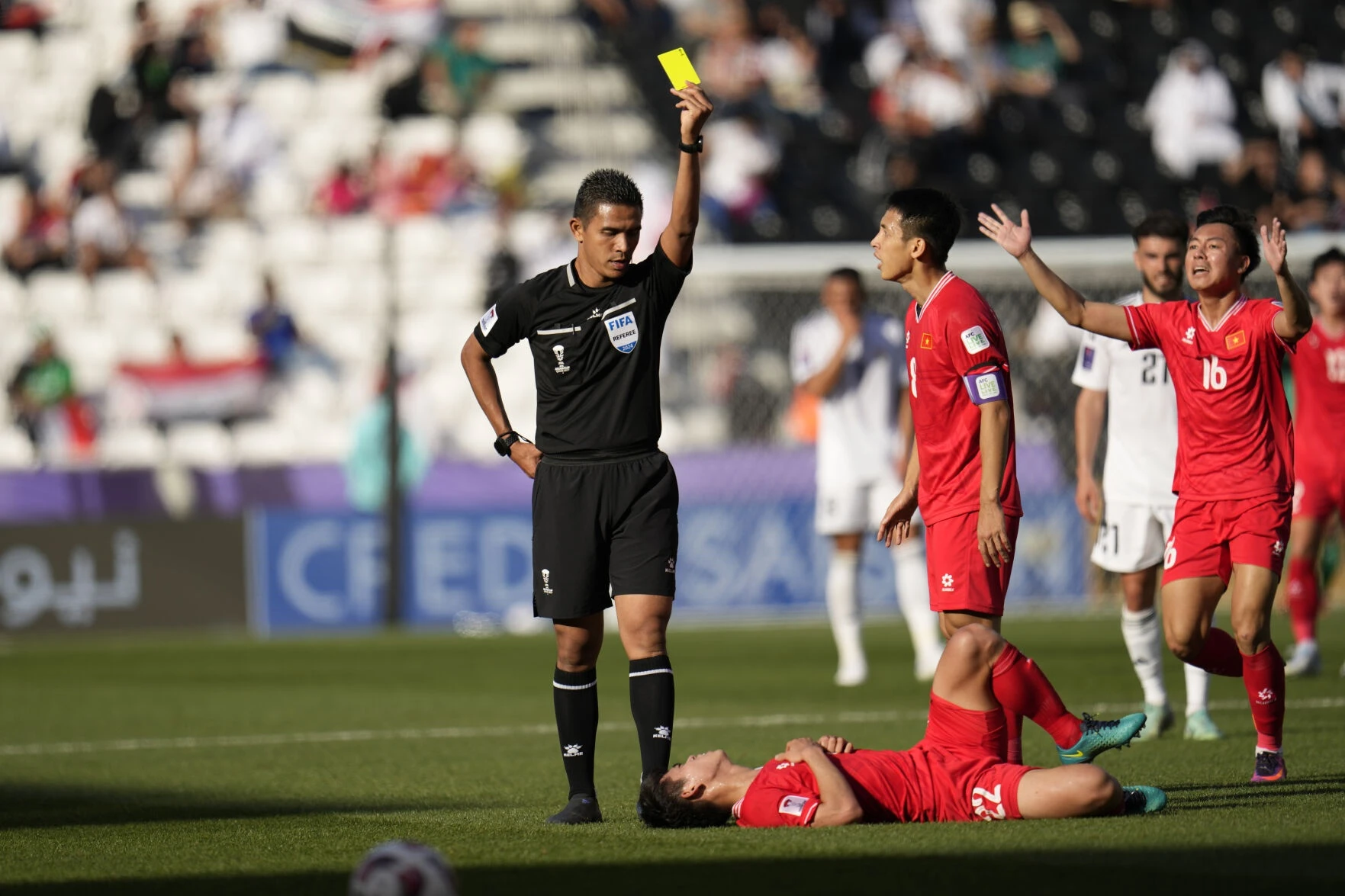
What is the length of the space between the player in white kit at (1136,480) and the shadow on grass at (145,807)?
134 inches

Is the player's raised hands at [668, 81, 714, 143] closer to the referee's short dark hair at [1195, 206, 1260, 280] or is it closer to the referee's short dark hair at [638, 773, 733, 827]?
the referee's short dark hair at [1195, 206, 1260, 280]

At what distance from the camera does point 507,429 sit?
22.7 feet

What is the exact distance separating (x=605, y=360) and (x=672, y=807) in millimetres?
1536

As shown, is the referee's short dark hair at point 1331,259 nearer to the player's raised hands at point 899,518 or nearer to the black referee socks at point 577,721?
the player's raised hands at point 899,518

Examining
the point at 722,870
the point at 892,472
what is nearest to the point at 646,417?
the point at 722,870

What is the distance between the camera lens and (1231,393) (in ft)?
23.0

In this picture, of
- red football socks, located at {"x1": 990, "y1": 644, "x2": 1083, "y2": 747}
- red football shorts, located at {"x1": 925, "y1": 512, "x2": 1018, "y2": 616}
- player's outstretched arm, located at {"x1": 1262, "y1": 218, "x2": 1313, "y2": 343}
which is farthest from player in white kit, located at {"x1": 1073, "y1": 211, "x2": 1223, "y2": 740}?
red football socks, located at {"x1": 990, "y1": 644, "x2": 1083, "y2": 747}

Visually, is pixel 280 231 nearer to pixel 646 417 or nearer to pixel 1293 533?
pixel 1293 533

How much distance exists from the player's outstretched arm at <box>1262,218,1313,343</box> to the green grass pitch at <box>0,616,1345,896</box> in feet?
5.11

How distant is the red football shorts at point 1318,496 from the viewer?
1125cm

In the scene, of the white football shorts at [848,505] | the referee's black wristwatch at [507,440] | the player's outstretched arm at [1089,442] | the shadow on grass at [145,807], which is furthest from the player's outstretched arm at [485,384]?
the white football shorts at [848,505]

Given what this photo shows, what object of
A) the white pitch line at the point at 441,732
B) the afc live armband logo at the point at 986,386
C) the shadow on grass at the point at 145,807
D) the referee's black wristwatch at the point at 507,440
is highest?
the afc live armband logo at the point at 986,386

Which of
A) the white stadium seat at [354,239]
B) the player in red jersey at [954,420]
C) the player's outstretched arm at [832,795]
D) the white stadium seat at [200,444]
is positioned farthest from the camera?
the white stadium seat at [354,239]

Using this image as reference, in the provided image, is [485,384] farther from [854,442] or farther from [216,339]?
[216,339]
